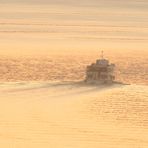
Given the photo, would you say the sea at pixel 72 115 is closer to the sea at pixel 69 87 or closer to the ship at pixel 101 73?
the sea at pixel 69 87

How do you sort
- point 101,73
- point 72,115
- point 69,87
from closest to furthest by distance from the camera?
point 72,115 → point 69,87 → point 101,73

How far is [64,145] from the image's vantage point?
26.1 feet

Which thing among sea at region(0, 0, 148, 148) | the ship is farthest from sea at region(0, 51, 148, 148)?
the ship

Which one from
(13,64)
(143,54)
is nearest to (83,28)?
(143,54)

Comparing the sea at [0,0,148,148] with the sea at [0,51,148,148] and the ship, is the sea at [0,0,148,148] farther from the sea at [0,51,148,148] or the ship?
the ship

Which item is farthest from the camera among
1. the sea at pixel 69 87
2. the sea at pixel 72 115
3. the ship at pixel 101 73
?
the ship at pixel 101 73

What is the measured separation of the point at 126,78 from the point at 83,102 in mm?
5537

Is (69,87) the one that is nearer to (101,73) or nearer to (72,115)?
(101,73)

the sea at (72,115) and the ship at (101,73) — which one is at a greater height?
the ship at (101,73)

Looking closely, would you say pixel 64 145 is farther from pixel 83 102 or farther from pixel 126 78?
pixel 126 78

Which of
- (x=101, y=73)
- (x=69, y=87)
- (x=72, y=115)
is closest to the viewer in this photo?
(x=72, y=115)

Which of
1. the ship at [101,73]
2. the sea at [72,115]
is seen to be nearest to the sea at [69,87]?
the sea at [72,115]

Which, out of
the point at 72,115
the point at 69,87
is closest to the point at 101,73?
the point at 69,87

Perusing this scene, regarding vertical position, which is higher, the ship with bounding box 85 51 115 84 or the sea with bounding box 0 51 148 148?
the ship with bounding box 85 51 115 84
